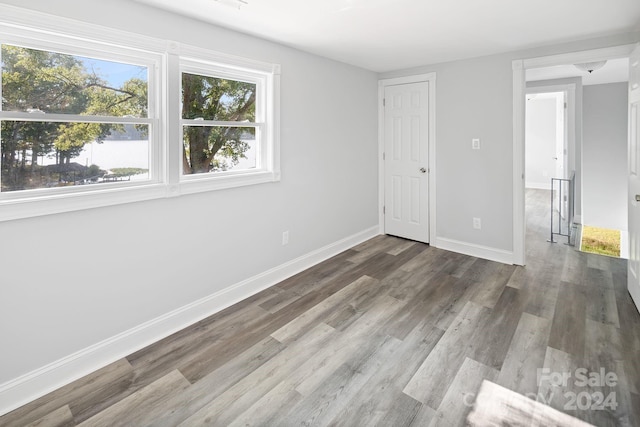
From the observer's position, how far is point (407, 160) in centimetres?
471

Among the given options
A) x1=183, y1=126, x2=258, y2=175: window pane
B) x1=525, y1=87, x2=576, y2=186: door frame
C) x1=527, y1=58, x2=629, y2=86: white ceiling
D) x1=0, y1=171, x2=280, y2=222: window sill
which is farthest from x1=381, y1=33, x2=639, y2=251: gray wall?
x1=0, y1=171, x2=280, y2=222: window sill

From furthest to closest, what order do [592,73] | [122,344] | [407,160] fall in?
[592,73]
[407,160]
[122,344]

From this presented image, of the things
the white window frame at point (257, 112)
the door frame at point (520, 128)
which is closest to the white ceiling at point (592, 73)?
the door frame at point (520, 128)

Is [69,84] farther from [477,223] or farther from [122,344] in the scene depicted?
[477,223]

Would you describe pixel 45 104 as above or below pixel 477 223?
above

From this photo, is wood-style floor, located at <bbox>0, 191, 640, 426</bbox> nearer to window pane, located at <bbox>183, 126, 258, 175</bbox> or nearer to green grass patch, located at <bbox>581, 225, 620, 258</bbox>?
window pane, located at <bbox>183, 126, 258, 175</bbox>

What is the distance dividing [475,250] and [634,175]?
1743mm

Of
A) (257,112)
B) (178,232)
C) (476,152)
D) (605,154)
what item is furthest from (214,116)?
(605,154)

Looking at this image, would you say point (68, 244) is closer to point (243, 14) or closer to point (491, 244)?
point (243, 14)

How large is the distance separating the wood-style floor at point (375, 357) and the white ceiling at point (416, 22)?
2.34 meters

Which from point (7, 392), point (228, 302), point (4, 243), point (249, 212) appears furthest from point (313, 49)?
point (7, 392)

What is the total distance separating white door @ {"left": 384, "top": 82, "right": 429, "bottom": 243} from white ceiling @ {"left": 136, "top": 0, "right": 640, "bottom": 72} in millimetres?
941

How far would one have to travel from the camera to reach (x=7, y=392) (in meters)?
1.86

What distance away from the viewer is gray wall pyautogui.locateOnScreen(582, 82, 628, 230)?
580cm
